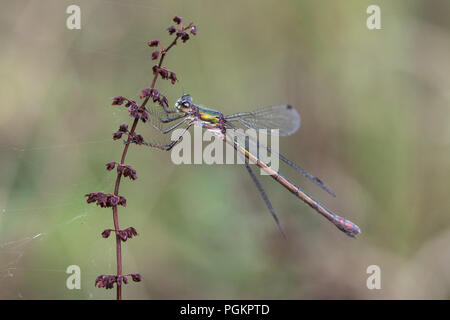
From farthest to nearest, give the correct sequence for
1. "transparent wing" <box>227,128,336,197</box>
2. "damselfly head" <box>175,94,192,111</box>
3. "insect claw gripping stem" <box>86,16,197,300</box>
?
"transparent wing" <box>227,128,336,197</box> → "damselfly head" <box>175,94,192,111</box> → "insect claw gripping stem" <box>86,16,197,300</box>

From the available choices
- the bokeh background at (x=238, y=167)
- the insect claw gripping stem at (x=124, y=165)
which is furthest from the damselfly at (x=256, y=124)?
the insect claw gripping stem at (x=124, y=165)

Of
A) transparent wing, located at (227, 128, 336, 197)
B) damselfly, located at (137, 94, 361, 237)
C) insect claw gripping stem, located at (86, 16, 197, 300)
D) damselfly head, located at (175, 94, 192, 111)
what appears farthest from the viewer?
transparent wing, located at (227, 128, 336, 197)

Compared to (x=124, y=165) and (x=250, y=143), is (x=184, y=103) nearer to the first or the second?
(x=250, y=143)

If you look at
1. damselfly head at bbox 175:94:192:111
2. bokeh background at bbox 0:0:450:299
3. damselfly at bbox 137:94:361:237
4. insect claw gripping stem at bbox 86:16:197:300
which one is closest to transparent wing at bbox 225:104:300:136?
damselfly at bbox 137:94:361:237

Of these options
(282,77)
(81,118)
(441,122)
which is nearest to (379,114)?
(441,122)

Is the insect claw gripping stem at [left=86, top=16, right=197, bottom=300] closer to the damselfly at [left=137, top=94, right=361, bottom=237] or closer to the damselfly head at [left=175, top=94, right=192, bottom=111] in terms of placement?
the damselfly head at [left=175, top=94, right=192, bottom=111]

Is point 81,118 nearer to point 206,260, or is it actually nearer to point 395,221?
point 206,260

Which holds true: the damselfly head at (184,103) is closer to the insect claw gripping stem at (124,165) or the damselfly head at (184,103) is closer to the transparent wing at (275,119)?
the transparent wing at (275,119)
